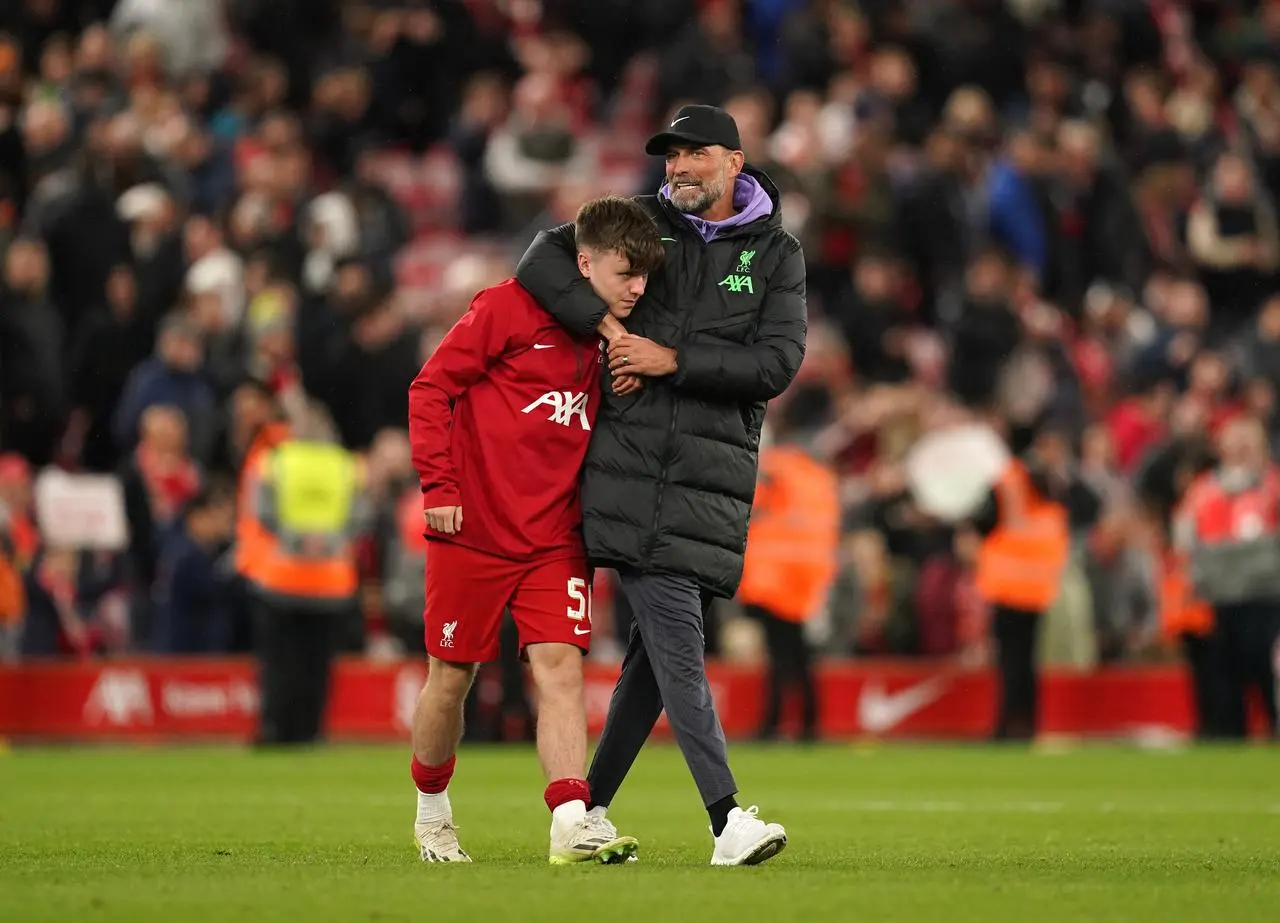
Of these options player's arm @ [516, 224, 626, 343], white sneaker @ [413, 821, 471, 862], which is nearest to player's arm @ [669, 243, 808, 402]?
player's arm @ [516, 224, 626, 343]

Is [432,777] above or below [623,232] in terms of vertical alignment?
below

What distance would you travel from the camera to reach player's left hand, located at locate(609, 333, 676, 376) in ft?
27.9

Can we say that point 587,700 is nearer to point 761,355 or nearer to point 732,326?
point 732,326

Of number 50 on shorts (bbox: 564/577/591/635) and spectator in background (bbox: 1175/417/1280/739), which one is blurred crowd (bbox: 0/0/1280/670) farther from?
number 50 on shorts (bbox: 564/577/591/635)

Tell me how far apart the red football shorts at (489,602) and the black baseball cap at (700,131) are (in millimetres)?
1522

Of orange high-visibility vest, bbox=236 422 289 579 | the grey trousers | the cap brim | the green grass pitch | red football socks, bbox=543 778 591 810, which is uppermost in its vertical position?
the cap brim

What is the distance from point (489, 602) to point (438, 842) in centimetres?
90

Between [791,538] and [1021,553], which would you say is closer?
[791,538]

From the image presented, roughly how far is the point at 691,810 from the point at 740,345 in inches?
159

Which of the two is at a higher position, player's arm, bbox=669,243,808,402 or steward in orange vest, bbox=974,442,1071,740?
player's arm, bbox=669,243,808,402

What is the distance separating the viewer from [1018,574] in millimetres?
19297

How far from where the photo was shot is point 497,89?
83.3ft

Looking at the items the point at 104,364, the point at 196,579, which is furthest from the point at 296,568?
the point at 104,364

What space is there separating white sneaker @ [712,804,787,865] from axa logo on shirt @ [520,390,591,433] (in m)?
1.47
